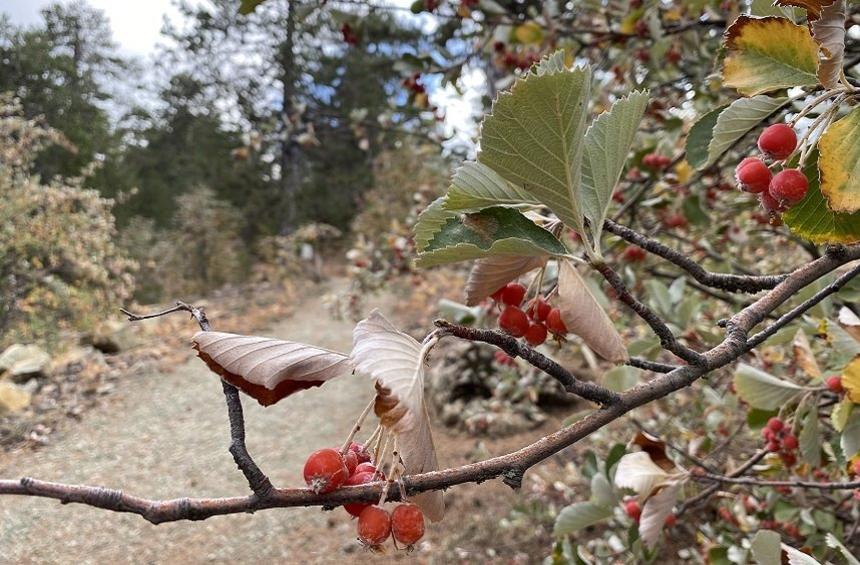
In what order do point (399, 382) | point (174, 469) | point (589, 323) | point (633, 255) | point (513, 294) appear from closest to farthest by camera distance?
1. point (399, 382)
2. point (589, 323)
3. point (513, 294)
4. point (633, 255)
5. point (174, 469)

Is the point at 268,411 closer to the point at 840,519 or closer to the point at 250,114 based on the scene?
the point at 840,519

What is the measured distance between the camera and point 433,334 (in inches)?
17.4

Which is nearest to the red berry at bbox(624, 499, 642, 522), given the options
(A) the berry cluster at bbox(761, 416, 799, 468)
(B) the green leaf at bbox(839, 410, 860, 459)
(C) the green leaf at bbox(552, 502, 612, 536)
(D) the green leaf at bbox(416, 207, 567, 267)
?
(C) the green leaf at bbox(552, 502, 612, 536)

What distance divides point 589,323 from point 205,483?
5.18m

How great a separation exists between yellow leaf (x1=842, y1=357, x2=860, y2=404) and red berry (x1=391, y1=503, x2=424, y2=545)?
56 centimetres

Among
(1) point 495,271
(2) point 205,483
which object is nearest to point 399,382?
(1) point 495,271

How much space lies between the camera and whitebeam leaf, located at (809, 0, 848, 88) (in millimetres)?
462

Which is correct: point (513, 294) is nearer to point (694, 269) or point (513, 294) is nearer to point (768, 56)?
point (694, 269)

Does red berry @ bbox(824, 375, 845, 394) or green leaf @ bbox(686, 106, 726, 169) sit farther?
red berry @ bbox(824, 375, 845, 394)

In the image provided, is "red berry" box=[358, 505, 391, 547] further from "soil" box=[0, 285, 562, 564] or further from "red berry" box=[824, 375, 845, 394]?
"soil" box=[0, 285, 562, 564]

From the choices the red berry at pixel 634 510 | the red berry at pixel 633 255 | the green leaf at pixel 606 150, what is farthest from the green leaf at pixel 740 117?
the red berry at pixel 633 255

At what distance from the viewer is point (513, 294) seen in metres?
0.70

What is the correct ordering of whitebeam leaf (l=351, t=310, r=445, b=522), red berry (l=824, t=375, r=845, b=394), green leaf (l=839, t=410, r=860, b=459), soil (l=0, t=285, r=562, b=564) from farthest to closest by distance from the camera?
1. soil (l=0, t=285, r=562, b=564)
2. red berry (l=824, t=375, r=845, b=394)
3. green leaf (l=839, t=410, r=860, b=459)
4. whitebeam leaf (l=351, t=310, r=445, b=522)

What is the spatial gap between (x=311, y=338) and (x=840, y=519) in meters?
7.25
